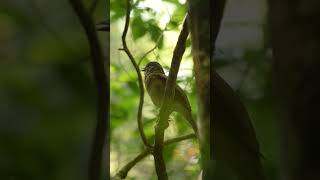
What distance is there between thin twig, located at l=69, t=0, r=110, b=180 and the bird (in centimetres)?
16

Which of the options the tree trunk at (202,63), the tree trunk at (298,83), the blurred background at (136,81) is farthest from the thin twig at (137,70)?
the tree trunk at (298,83)

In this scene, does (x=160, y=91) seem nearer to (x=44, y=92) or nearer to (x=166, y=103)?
(x=166, y=103)

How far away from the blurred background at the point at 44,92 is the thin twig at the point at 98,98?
0.05 feet

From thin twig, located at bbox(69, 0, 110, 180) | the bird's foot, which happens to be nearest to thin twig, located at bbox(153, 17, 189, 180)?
the bird's foot

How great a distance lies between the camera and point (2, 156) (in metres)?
0.73

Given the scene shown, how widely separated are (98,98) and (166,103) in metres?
0.19

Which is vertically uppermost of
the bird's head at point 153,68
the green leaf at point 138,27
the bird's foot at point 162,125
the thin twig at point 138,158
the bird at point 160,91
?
the green leaf at point 138,27

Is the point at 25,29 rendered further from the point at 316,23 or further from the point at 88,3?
the point at 316,23

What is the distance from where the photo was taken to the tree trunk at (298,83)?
724 mm

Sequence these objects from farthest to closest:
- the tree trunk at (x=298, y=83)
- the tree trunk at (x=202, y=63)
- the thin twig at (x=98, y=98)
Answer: the tree trunk at (x=202, y=63), the thin twig at (x=98, y=98), the tree trunk at (x=298, y=83)

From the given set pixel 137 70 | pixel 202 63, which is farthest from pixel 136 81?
pixel 202 63

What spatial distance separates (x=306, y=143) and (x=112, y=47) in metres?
0.49

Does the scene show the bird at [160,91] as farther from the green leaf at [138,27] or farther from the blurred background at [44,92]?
the blurred background at [44,92]

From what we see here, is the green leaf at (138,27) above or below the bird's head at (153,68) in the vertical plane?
above
